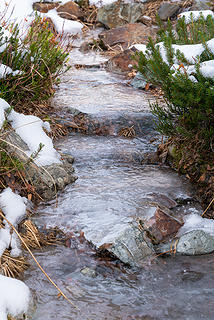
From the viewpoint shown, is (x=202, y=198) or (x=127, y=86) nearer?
(x=202, y=198)

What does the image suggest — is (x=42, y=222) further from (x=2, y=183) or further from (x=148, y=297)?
(x=148, y=297)

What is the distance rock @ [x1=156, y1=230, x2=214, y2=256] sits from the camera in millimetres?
3123

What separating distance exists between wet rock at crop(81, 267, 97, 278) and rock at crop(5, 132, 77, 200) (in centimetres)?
97

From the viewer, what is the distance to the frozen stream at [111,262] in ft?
8.27

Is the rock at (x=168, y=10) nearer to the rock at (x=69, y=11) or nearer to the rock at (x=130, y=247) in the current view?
→ the rock at (x=69, y=11)

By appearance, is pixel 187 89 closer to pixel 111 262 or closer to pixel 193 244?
pixel 193 244

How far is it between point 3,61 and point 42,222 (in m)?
2.27

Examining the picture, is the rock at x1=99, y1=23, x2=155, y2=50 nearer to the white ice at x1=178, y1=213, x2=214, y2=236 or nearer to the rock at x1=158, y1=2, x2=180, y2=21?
the rock at x1=158, y1=2, x2=180, y2=21

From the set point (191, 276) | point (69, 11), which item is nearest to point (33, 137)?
point (191, 276)

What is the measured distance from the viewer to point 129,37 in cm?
1078

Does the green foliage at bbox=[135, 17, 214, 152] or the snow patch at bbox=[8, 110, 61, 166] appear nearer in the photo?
the green foliage at bbox=[135, 17, 214, 152]

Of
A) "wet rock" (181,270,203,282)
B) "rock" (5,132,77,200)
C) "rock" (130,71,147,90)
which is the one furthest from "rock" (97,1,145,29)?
"wet rock" (181,270,203,282)

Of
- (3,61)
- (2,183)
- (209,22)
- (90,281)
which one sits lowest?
(90,281)

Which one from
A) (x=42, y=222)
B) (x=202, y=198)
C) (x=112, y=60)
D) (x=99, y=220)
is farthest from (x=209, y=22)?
(x=112, y=60)
